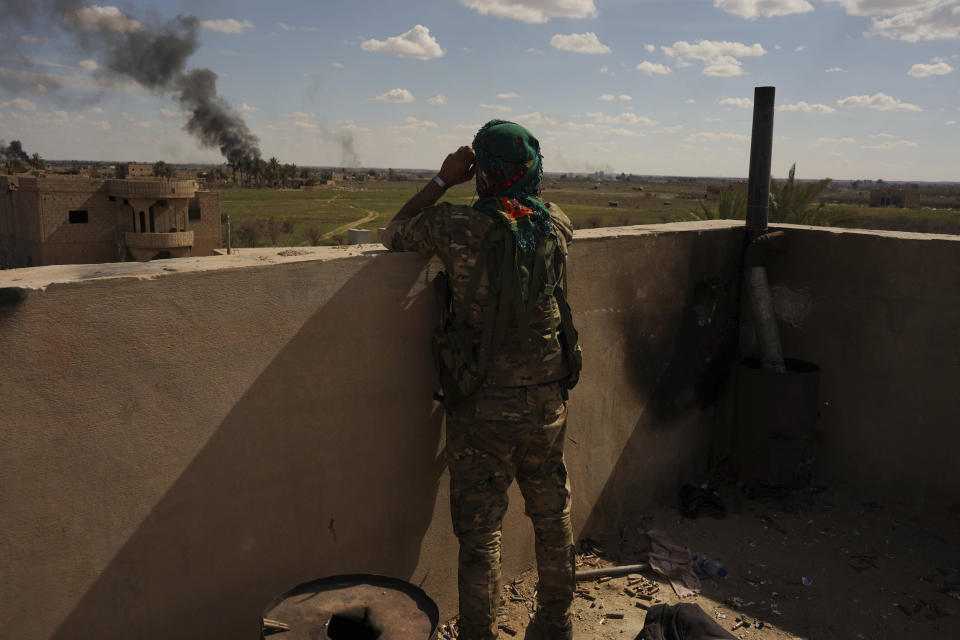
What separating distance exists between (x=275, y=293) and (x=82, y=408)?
0.70 m

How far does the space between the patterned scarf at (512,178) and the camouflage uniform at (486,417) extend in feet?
0.30

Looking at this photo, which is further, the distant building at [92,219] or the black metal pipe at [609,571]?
the distant building at [92,219]

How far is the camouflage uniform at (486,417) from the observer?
266 cm

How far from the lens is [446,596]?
3.25 meters

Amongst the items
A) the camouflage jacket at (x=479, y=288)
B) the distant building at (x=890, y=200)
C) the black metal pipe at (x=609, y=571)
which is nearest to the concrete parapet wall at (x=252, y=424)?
the camouflage jacket at (x=479, y=288)

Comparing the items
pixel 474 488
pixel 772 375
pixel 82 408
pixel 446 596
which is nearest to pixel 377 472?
pixel 474 488

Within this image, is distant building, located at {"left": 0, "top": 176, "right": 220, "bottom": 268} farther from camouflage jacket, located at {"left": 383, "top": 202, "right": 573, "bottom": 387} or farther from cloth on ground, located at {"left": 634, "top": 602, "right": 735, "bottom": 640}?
cloth on ground, located at {"left": 634, "top": 602, "right": 735, "bottom": 640}

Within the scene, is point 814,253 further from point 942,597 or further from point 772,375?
point 942,597

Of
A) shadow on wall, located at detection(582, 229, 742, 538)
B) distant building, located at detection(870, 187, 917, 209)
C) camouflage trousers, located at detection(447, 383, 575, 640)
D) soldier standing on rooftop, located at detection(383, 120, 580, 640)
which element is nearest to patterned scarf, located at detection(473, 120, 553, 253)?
soldier standing on rooftop, located at detection(383, 120, 580, 640)

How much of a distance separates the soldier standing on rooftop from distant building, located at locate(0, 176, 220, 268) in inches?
1183

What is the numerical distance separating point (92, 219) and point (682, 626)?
33.1m

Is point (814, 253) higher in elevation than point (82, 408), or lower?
higher

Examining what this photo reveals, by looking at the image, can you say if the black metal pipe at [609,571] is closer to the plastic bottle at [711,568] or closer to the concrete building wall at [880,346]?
the plastic bottle at [711,568]

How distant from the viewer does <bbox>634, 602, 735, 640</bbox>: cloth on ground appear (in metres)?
2.53
